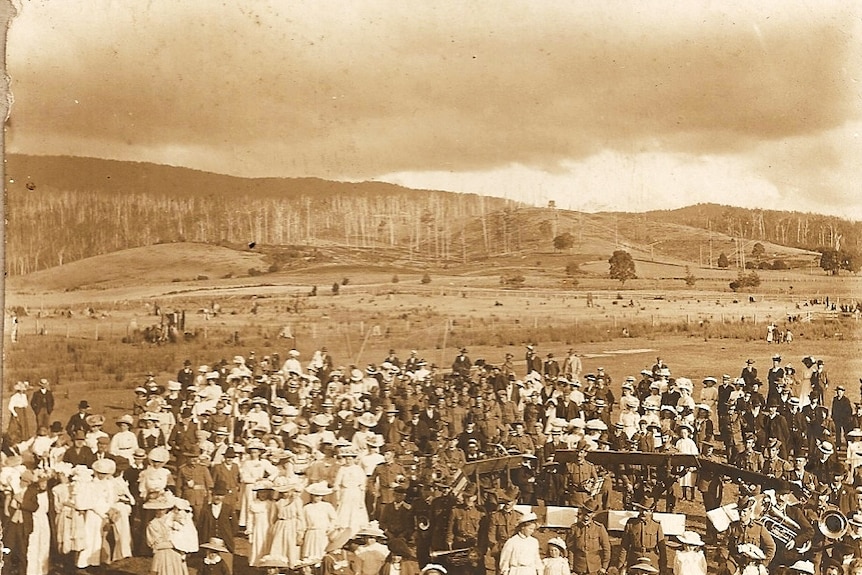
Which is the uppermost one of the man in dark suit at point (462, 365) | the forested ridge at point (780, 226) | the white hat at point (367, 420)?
the forested ridge at point (780, 226)

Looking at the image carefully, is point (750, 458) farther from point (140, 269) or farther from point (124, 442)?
point (140, 269)

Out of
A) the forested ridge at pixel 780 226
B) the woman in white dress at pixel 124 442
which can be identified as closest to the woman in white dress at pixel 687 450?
the forested ridge at pixel 780 226

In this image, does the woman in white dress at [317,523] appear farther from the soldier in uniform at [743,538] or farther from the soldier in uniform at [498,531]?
the soldier in uniform at [743,538]

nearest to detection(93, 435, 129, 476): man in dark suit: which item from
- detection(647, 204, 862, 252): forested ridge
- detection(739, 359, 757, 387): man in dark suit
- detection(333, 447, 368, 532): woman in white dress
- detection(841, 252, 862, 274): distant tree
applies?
detection(333, 447, 368, 532): woman in white dress

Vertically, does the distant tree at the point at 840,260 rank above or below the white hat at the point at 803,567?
above

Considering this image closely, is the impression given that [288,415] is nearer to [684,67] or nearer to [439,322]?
[439,322]

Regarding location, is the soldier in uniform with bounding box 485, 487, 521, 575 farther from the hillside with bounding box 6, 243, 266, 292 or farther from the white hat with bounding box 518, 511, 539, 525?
the hillside with bounding box 6, 243, 266, 292

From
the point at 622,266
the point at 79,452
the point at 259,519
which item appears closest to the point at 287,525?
the point at 259,519

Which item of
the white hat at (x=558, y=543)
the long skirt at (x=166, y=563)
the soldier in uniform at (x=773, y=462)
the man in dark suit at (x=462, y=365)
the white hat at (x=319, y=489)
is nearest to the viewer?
the long skirt at (x=166, y=563)
